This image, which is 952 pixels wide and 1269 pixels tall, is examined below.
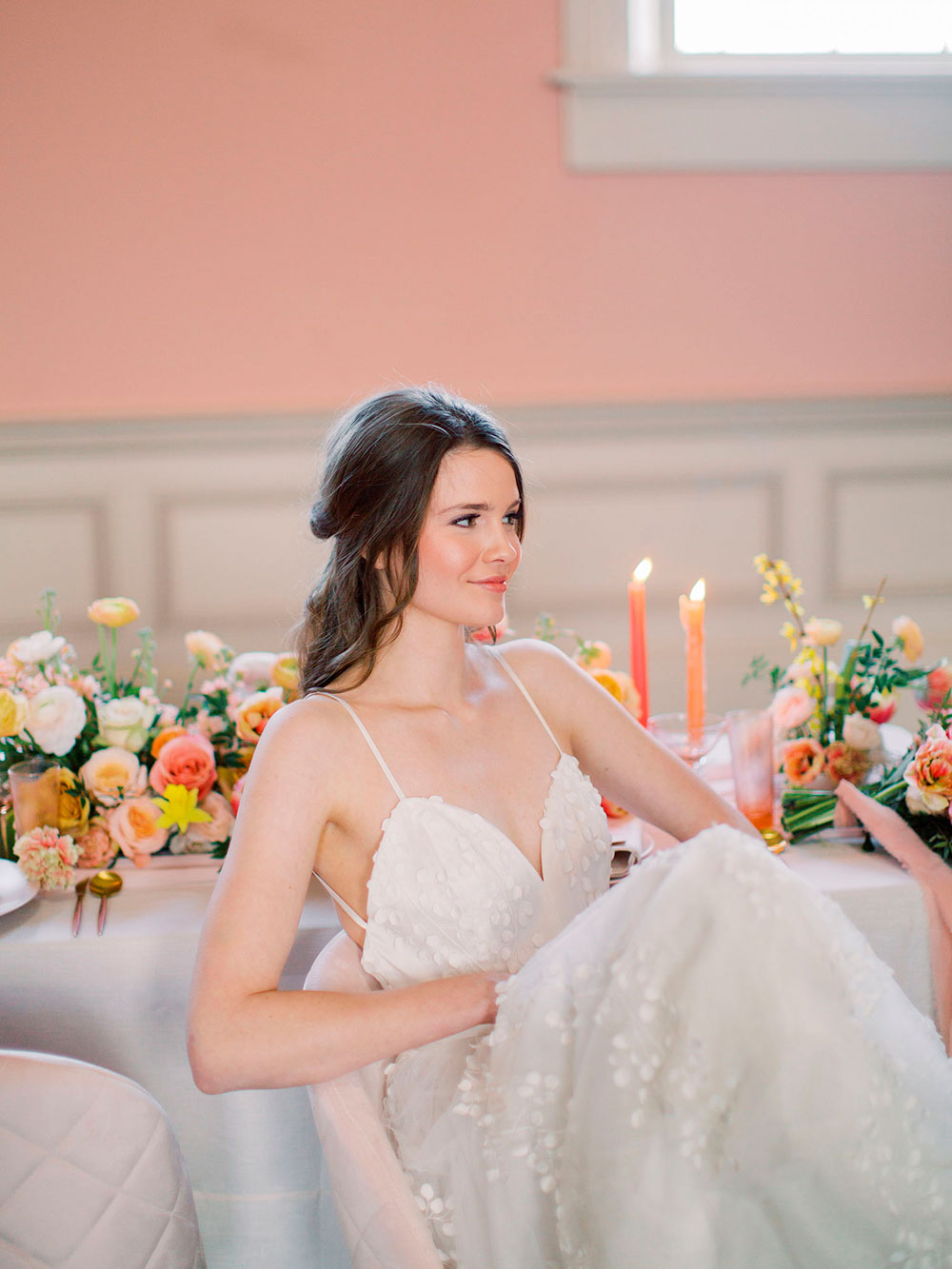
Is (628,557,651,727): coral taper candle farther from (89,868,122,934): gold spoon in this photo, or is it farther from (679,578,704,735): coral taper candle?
(89,868,122,934): gold spoon

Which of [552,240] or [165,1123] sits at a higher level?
[552,240]

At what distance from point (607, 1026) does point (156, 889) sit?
0.81 metres

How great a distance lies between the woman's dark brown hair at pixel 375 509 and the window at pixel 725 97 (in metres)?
1.43

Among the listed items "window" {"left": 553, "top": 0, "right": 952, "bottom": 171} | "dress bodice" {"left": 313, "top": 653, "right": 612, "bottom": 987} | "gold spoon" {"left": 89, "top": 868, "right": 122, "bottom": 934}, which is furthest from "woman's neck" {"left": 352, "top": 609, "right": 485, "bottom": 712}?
"window" {"left": 553, "top": 0, "right": 952, "bottom": 171}

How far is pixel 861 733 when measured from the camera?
1.66 meters

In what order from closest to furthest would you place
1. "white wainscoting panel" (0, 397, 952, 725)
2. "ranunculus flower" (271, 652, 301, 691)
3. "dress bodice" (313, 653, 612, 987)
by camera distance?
"dress bodice" (313, 653, 612, 987)
"ranunculus flower" (271, 652, 301, 691)
"white wainscoting panel" (0, 397, 952, 725)

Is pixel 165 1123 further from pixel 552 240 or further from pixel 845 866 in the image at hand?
pixel 552 240

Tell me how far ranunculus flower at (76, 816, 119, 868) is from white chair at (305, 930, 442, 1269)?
648 mm

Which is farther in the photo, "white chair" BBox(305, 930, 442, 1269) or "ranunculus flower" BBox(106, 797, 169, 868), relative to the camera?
"ranunculus flower" BBox(106, 797, 169, 868)

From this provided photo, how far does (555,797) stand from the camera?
1411mm

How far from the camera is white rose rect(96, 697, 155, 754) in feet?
5.21

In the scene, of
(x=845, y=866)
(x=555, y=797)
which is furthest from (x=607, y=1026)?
(x=845, y=866)

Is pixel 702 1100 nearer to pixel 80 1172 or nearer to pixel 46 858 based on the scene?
pixel 80 1172

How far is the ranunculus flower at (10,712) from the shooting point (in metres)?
1.48
